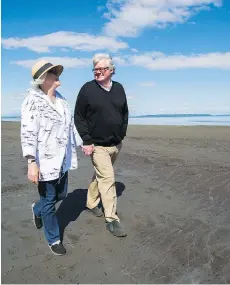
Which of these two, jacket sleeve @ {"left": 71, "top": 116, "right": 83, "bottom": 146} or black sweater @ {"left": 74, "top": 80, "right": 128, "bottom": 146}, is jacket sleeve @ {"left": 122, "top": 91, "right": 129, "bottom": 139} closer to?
black sweater @ {"left": 74, "top": 80, "right": 128, "bottom": 146}

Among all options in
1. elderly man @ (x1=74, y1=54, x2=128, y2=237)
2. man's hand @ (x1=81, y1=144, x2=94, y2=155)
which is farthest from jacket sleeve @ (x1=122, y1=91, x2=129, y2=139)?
man's hand @ (x1=81, y1=144, x2=94, y2=155)

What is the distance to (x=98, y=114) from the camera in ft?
16.4

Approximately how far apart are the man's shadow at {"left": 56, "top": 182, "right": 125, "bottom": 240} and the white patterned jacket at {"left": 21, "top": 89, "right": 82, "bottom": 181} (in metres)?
1.23

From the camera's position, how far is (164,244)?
15.3 ft

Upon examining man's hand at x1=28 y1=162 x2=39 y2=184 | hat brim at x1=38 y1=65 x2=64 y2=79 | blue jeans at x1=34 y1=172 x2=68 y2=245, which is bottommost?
blue jeans at x1=34 y1=172 x2=68 y2=245

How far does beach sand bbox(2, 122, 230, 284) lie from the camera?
3.88 metres

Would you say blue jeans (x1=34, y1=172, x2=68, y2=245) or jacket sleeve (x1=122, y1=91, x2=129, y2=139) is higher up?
jacket sleeve (x1=122, y1=91, x2=129, y2=139)

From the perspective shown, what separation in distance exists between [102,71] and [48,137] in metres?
1.40

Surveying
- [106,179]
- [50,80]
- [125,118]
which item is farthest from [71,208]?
[50,80]

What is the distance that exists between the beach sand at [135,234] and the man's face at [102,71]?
2224mm

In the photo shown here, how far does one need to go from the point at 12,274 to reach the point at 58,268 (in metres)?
0.51

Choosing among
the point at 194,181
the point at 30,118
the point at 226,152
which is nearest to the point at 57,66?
the point at 30,118

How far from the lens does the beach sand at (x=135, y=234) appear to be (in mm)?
3883

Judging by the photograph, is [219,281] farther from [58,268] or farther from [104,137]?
[104,137]
